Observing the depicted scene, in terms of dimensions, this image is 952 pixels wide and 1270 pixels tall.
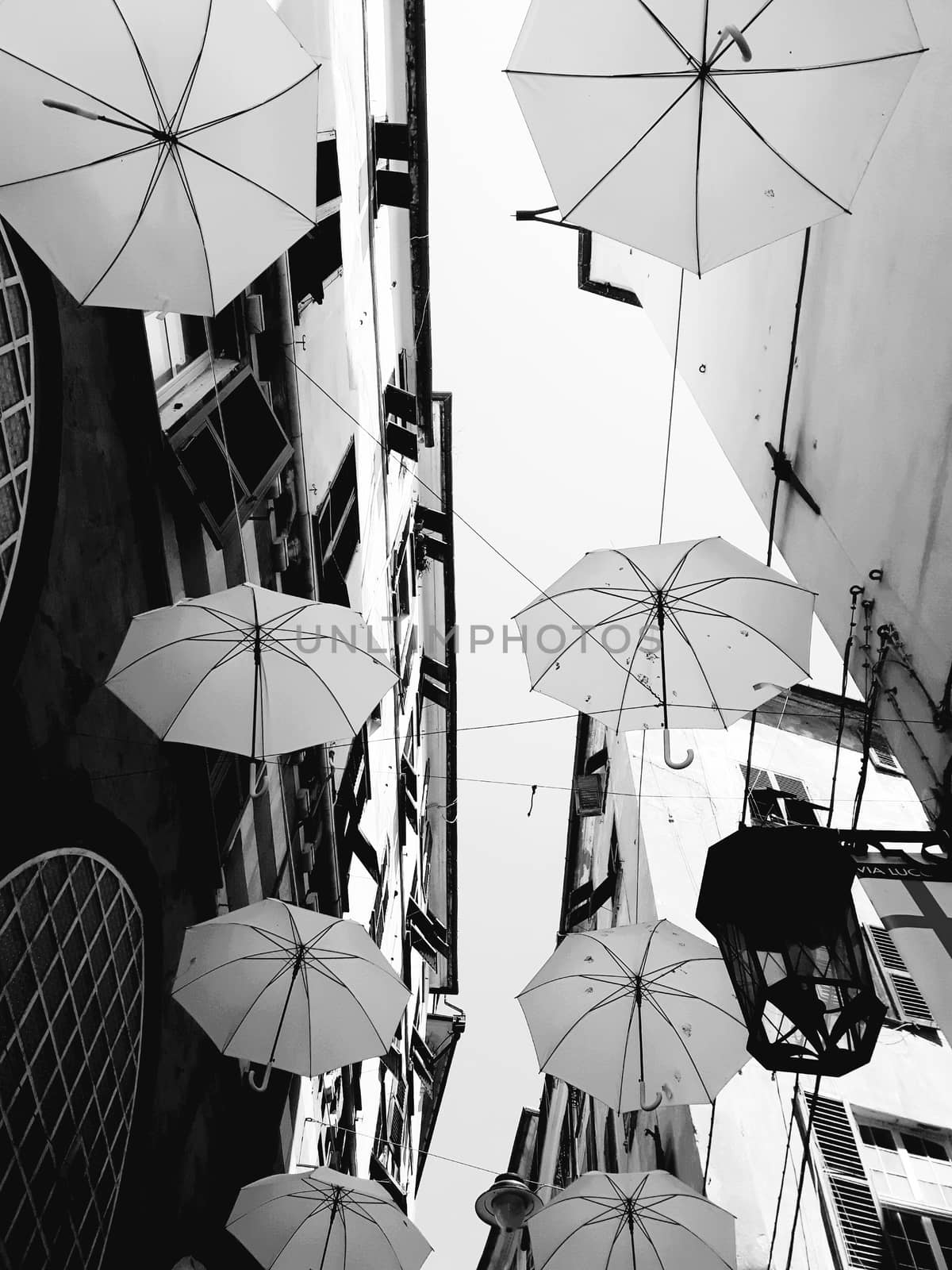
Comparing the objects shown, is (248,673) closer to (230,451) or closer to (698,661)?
(230,451)

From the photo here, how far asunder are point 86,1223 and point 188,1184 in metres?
2.51

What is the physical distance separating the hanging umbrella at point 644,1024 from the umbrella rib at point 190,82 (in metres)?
9.06

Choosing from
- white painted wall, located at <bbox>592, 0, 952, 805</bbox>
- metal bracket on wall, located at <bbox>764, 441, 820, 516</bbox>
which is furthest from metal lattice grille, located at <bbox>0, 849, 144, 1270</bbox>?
metal bracket on wall, located at <bbox>764, 441, 820, 516</bbox>

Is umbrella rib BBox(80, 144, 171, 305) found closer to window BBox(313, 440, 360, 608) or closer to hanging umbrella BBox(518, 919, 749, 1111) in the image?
window BBox(313, 440, 360, 608)

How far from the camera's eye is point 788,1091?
43.5ft

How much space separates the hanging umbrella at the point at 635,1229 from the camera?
10.1 meters

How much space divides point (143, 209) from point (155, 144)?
38 cm

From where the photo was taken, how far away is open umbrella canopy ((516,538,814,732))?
8492 millimetres

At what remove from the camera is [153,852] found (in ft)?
27.9

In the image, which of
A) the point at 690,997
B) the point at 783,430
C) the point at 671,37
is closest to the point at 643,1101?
the point at 690,997

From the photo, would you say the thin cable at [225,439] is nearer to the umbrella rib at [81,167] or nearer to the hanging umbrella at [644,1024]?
the umbrella rib at [81,167]

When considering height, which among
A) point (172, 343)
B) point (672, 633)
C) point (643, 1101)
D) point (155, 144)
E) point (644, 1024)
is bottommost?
point (643, 1101)

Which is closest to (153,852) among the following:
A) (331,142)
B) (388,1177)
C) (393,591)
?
(331,142)

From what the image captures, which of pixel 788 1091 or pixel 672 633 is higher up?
pixel 672 633
